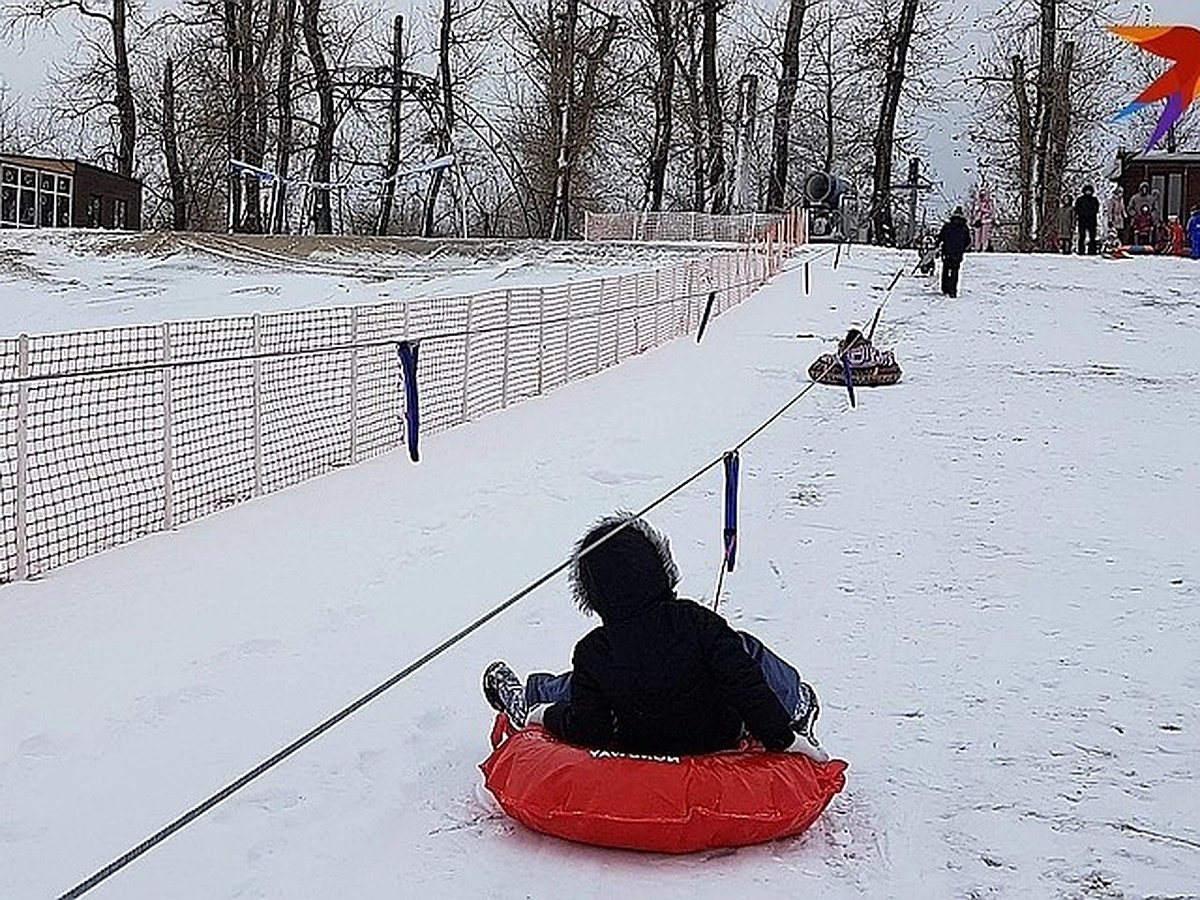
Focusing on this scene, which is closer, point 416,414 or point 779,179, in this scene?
point 416,414

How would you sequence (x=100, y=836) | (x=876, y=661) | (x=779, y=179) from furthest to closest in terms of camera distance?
(x=779, y=179) < (x=876, y=661) < (x=100, y=836)

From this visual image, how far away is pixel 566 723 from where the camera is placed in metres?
5.65

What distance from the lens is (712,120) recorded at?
183ft

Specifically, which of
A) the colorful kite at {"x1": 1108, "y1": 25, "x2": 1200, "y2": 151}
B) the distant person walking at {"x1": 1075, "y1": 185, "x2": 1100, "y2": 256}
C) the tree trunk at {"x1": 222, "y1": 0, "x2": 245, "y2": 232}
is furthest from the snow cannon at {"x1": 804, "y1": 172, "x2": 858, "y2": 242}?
the colorful kite at {"x1": 1108, "y1": 25, "x2": 1200, "y2": 151}

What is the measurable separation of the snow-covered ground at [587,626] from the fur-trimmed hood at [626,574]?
816 millimetres

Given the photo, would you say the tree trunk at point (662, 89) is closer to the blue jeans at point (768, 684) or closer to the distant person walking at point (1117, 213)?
the distant person walking at point (1117, 213)

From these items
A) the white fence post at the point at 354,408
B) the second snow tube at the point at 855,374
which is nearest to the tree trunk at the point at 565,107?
the second snow tube at the point at 855,374

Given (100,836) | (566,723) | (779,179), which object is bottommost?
(100,836)

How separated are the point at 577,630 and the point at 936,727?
2119 millimetres

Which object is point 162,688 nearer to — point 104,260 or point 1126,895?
point 1126,895

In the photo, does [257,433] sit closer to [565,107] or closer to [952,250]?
[952,250]

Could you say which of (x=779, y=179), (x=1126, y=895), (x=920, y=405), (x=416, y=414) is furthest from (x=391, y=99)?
(x=1126, y=895)

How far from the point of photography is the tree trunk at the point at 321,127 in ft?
178

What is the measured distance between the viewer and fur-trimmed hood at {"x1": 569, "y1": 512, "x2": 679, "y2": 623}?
5320mm
